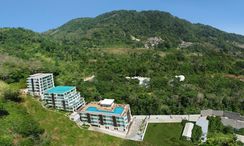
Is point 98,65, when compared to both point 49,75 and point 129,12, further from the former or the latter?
point 129,12

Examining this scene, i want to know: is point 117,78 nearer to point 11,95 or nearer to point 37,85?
point 37,85

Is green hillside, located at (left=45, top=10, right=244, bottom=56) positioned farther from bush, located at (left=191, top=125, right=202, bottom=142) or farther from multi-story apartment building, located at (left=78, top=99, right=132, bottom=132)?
bush, located at (left=191, top=125, right=202, bottom=142)

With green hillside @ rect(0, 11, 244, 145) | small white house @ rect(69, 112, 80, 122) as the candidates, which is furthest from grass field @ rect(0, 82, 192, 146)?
small white house @ rect(69, 112, 80, 122)

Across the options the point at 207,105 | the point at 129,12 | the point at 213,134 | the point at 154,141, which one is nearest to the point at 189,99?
the point at 207,105

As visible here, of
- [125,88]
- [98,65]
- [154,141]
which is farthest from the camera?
[98,65]

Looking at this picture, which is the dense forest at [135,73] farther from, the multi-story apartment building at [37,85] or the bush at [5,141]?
the bush at [5,141]

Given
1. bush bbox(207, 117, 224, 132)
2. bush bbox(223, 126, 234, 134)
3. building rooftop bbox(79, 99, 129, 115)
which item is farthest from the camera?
bush bbox(207, 117, 224, 132)
